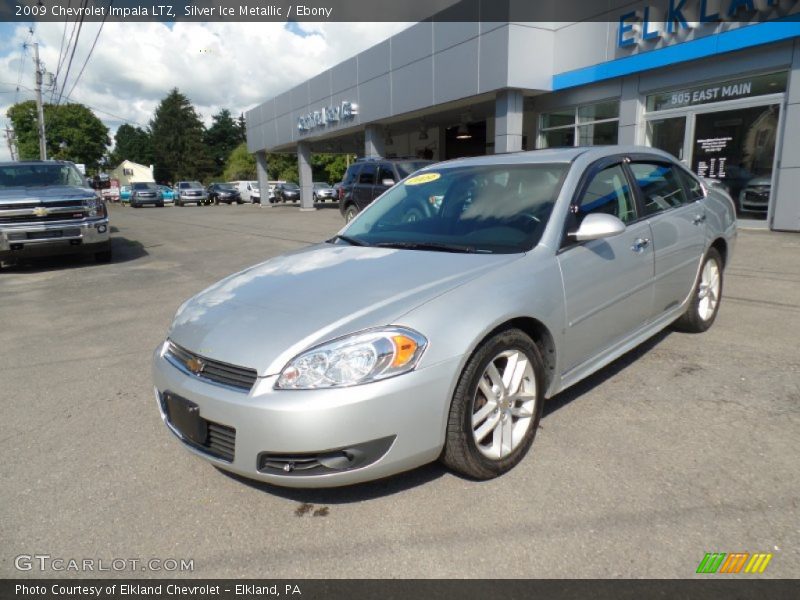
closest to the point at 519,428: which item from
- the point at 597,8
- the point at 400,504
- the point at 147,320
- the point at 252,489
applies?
the point at 400,504

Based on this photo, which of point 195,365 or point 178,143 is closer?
point 195,365

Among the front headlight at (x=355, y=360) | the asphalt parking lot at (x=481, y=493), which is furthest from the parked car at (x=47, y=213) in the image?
the front headlight at (x=355, y=360)

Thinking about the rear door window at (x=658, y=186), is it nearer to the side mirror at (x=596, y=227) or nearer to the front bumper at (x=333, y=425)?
the side mirror at (x=596, y=227)

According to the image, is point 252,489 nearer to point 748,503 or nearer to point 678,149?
point 748,503

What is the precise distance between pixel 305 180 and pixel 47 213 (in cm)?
2112

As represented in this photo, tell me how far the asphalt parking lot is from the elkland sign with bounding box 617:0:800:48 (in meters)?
9.57

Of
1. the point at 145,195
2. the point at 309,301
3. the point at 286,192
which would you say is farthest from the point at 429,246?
the point at 145,195

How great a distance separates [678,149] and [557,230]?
1243cm

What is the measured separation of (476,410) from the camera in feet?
8.70

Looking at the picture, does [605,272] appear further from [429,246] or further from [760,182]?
→ [760,182]

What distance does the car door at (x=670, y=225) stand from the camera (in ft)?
12.9

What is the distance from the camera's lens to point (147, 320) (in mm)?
6164

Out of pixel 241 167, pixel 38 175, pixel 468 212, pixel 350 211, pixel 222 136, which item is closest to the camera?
pixel 468 212

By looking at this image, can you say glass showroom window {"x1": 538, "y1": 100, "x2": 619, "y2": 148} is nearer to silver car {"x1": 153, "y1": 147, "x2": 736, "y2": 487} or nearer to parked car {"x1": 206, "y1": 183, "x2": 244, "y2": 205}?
silver car {"x1": 153, "y1": 147, "x2": 736, "y2": 487}
